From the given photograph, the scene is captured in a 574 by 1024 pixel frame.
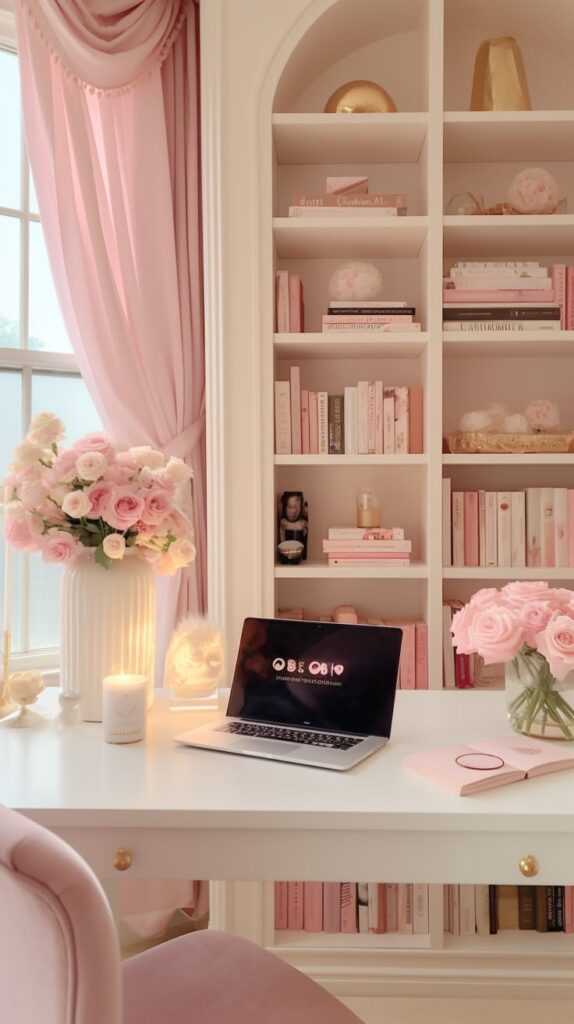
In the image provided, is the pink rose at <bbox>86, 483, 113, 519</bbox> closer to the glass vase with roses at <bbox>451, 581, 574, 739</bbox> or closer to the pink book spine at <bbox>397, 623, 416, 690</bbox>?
the glass vase with roses at <bbox>451, 581, 574, 739</bbox>

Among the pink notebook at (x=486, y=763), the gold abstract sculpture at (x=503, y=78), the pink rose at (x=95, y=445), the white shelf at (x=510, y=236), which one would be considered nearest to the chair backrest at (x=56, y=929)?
the pink notebook at (x=486, y=763)

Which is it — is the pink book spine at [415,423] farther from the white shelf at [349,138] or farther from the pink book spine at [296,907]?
the pink book spine at [296,907]

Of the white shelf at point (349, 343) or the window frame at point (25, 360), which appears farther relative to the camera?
the window frame at point (25, 360)

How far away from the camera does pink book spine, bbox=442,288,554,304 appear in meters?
2.25

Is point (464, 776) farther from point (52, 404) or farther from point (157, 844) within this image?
point (52, 404)

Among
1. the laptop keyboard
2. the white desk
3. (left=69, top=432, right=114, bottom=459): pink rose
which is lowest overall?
the white desk

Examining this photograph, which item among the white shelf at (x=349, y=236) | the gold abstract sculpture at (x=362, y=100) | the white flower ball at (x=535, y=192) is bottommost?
the white shelf at (x=349, y=236)

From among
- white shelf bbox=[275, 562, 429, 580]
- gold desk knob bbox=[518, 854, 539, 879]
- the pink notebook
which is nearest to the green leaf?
the pink notebook

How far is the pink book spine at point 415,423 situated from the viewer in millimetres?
2305

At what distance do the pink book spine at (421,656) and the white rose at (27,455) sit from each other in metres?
1.19

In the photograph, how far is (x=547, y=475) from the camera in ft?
8.34

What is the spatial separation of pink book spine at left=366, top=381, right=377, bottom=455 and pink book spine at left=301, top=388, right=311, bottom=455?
17cm

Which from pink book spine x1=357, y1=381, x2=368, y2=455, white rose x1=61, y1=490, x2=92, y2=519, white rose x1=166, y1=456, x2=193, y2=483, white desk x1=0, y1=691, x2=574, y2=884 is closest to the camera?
white desk x1=0, y1=691, x2=574, y2=884

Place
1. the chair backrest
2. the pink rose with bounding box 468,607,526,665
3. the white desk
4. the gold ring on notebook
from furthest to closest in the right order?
the pink rose with bounding box 468,607,526,665 < the gold ring on notebook < the white desk < the chair backrest
